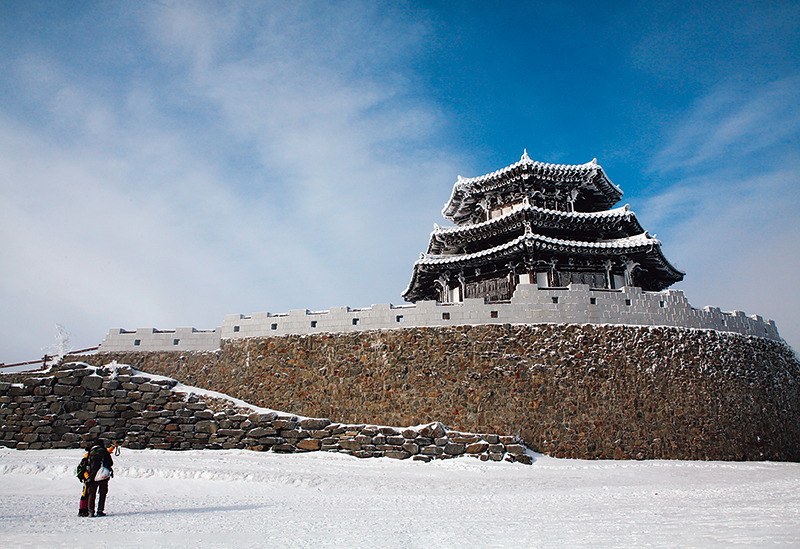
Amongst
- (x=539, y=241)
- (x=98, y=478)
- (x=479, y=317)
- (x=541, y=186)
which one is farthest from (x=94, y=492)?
(x=541, y=186)

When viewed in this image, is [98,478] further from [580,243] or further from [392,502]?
[580,243]

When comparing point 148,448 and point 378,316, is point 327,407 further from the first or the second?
point 148,448

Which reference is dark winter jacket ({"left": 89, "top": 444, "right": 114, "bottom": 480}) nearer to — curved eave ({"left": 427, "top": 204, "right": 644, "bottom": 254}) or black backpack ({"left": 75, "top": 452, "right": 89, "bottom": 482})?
black backpack ({"left": 75, "top": 452, "right": 89, "bottom": 482})

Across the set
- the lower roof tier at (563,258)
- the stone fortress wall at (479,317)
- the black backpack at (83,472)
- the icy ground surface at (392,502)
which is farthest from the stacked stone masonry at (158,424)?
the lower roof tier at (563,258)

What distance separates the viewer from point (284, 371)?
1573cm

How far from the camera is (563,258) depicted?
730 inches

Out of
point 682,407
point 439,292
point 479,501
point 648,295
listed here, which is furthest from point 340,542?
point 439,292

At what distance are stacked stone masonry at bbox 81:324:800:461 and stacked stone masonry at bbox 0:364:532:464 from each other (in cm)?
67

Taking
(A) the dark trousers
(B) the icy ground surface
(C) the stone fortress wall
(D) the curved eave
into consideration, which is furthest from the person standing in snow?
(D) the curved eave

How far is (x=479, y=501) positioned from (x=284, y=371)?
8.60 metres

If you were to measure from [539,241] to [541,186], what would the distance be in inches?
170

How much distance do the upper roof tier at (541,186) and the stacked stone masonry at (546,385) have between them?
25.4 feet

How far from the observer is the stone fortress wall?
1529 centimetres

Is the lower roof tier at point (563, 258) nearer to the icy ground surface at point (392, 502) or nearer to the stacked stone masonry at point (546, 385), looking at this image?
the stacked stone masonry at point (546, 385)
